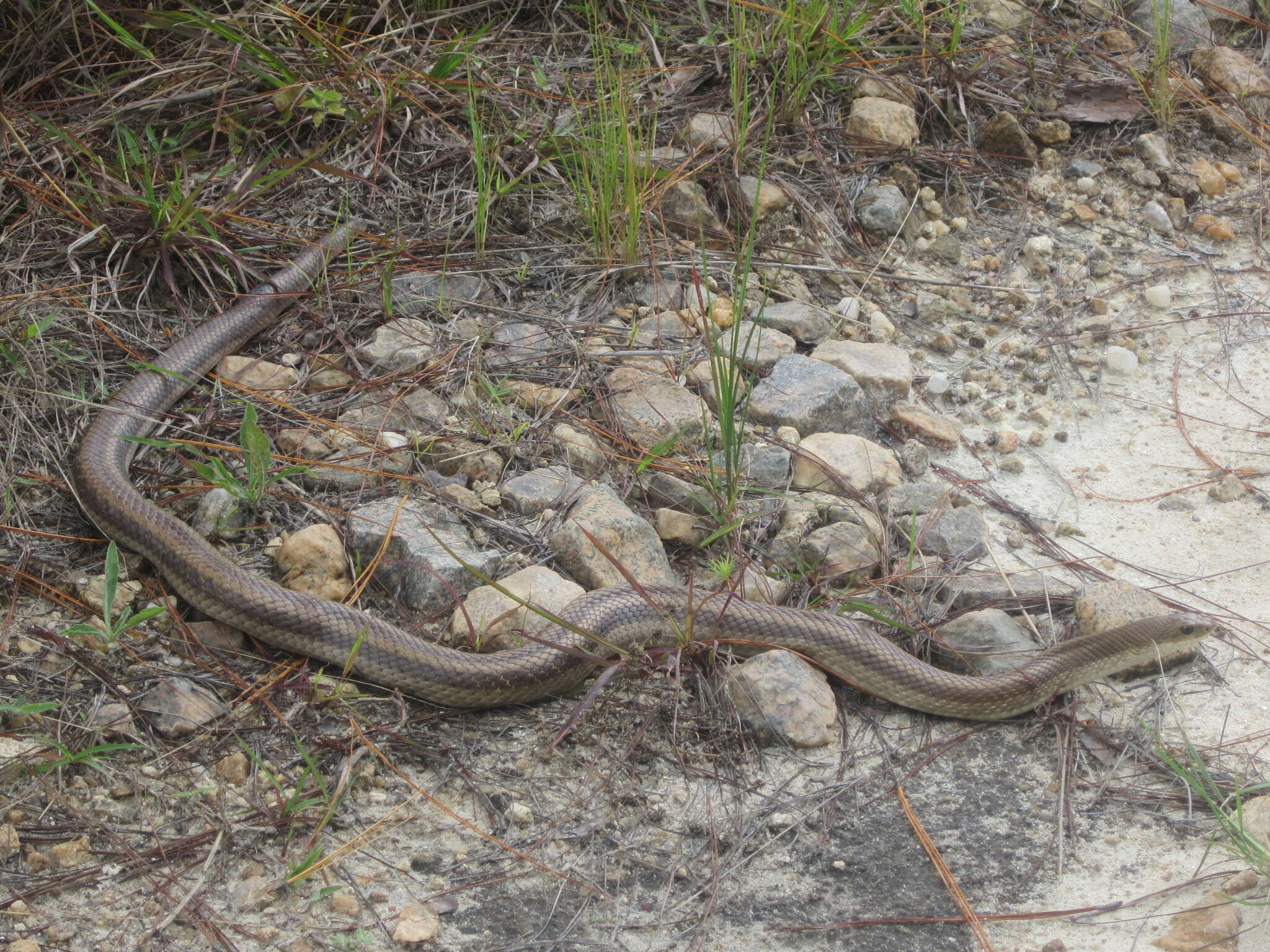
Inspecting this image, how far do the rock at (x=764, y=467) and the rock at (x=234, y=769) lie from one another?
1.89 m

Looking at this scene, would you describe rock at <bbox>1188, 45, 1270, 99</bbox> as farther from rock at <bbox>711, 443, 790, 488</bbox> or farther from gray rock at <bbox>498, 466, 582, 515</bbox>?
gray rock at <bbox>498, 466, 582, 515</bbox>

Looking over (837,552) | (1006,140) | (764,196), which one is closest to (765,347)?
(764,196)

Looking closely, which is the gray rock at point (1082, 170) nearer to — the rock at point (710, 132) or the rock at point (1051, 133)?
the rock at point (1051, 133)

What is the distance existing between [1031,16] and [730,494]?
13.6ft

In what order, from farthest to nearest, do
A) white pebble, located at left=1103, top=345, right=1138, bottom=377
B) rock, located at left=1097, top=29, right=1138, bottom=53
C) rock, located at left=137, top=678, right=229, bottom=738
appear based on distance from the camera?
rock, located at left=1097, top=29, right=1138, bottom=53
white pebble, located at left=1103, top=345, right=1138, bottom=377
rock, located at left=137, top=678, right=229, bottom=738

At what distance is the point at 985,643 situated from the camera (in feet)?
12.1

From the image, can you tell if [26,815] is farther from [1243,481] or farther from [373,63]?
[1243,481]

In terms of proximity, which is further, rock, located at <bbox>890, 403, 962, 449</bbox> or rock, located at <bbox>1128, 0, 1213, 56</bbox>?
rock, located at <bbox>1128, 0, 1213, 56</bbox>

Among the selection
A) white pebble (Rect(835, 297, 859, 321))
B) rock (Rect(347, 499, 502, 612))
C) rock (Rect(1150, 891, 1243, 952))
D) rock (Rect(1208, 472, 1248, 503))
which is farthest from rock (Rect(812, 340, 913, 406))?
rock (Rect(1150, 891, 1243, 952))

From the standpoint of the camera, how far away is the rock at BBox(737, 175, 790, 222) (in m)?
5.19

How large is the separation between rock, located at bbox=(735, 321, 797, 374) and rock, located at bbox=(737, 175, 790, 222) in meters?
0.74

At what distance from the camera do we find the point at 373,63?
5355 mm

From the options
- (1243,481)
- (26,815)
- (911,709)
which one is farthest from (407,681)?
(1243,481)

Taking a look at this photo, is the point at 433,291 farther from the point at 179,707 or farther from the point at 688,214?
the point at 179,707
